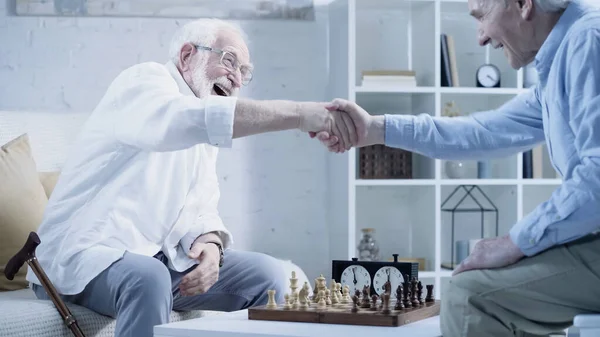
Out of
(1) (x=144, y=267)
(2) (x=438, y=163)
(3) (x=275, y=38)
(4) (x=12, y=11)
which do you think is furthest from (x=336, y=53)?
(1) (x=144, y=267)

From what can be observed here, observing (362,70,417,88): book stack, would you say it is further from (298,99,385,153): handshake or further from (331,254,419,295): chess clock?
(331,254,419,295): chess clock

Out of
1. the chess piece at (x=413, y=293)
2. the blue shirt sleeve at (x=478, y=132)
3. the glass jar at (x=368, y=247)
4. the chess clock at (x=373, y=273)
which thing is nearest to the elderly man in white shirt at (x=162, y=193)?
the blue shirt sleeve at (x=478, y=132)

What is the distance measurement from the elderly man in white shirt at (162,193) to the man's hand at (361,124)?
20 mm

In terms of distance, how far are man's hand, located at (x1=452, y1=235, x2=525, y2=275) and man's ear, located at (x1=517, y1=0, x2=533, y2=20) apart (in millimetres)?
481

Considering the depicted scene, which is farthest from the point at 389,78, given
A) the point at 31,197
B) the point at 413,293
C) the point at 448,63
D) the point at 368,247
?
the point at 413,293

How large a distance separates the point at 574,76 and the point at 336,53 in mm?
2294

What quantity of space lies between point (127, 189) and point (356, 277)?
2.34 ft

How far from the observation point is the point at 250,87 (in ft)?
12.8

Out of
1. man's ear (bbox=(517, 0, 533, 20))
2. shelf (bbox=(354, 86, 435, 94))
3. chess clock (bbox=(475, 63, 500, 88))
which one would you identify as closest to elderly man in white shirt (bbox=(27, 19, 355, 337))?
man's ear (bbox=(517, 0, 533, 20))

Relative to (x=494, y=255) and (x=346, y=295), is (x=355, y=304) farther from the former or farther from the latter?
(x=494, y=255)

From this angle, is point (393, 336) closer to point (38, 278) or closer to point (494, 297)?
point (494, 297)

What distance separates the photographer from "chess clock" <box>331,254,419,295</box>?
7.70 feet

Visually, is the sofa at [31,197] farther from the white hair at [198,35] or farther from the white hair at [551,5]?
the white hair at [551,5]

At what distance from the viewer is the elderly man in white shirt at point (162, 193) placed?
2.26 metres
